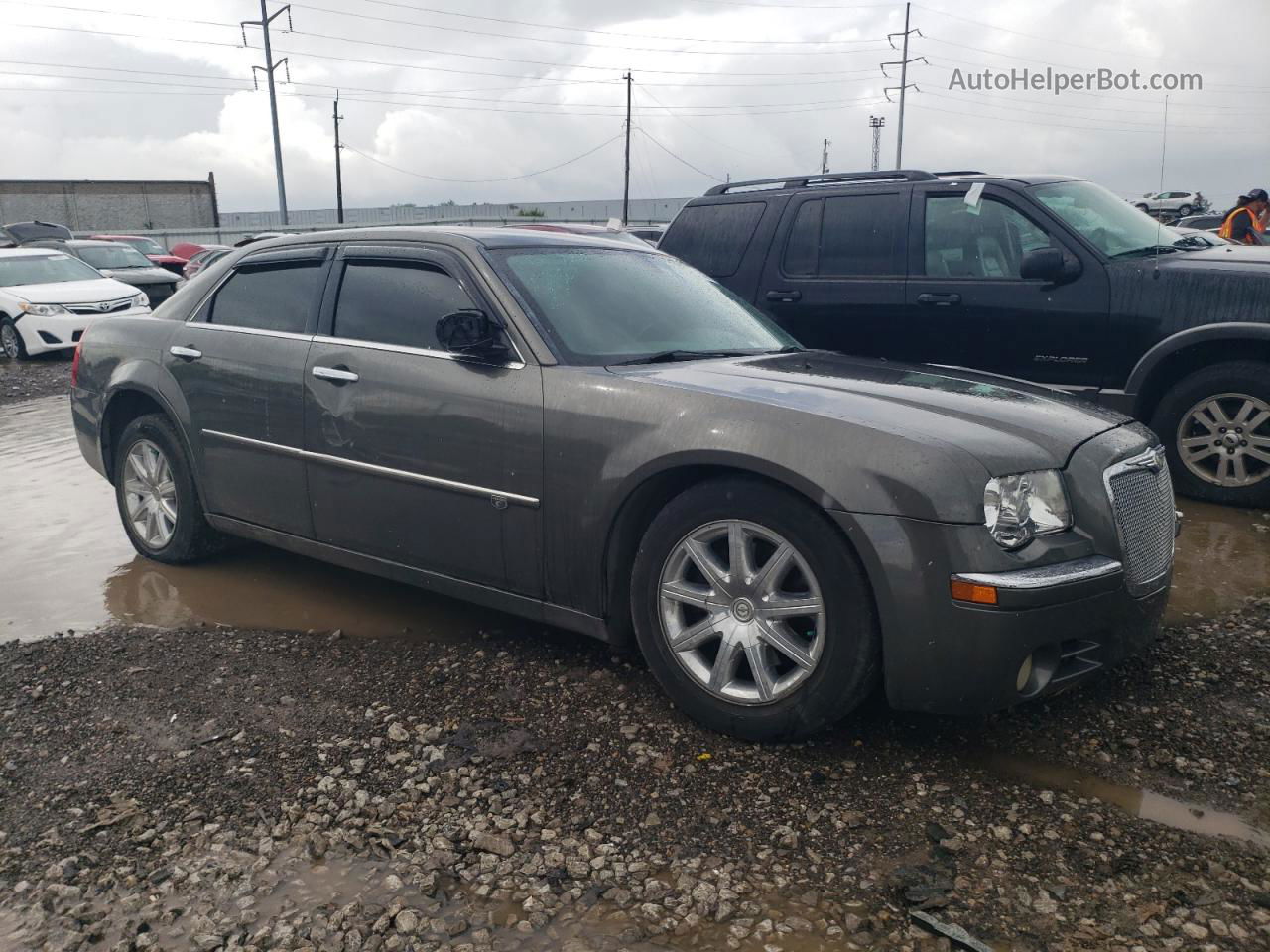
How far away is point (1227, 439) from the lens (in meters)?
6.30

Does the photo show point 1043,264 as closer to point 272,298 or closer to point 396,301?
point 396,301

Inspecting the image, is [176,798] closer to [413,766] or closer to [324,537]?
[413,766]

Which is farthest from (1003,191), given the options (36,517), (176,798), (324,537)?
(36,517)

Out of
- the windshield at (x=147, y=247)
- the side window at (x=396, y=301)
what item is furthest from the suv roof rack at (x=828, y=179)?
the windshield at (x=147, y=247)

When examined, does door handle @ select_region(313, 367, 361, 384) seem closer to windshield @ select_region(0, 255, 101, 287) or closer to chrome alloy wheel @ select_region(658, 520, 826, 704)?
chrome alloy wheel @ select_region(658, 520, 826, 704)

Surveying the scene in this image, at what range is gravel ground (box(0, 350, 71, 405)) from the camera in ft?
41.0

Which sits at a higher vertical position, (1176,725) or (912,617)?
(912,617)

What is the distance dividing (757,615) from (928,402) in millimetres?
872

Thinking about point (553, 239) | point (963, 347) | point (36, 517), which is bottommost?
point (36, 517)

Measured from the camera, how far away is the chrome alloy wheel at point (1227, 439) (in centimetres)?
622

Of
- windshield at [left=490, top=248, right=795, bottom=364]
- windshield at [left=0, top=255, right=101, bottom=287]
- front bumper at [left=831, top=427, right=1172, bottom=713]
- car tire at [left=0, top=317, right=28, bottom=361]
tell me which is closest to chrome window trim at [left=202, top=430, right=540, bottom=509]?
windshield at [left=490, top=248, right=795, bottom=364]

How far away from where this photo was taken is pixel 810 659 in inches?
129

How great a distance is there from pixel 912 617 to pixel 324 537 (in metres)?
2.55

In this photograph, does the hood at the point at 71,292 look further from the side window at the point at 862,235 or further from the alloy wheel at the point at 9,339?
the side window at the point at 862,235
